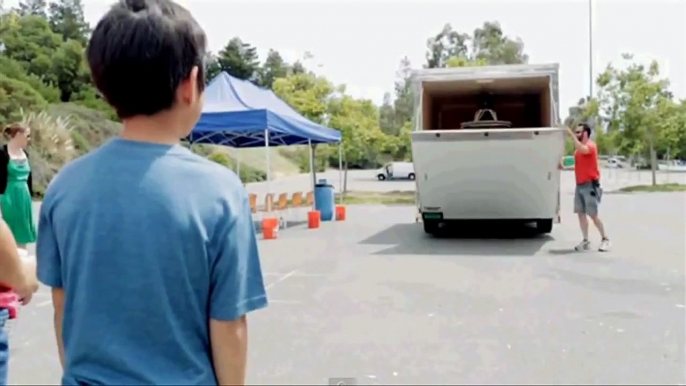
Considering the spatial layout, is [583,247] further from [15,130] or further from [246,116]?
[15,130]

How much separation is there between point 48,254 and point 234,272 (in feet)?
1.57

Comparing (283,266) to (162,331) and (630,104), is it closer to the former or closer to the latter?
(162,331)

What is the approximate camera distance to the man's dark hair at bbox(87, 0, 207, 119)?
5.42 feet

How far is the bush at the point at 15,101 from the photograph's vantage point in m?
35.0

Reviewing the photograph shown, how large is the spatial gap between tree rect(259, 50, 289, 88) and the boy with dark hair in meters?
88.7

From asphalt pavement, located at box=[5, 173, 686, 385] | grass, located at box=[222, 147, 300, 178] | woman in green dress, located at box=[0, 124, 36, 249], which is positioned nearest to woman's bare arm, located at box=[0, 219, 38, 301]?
asphalt pavement, located at box=[5, 173, 686, 385]

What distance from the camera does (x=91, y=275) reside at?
1.66 m

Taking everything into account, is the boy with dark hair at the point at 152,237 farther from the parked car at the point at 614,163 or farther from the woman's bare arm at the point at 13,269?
the parked car at the point at 614,163

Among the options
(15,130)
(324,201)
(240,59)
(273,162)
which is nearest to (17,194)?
(15,130)

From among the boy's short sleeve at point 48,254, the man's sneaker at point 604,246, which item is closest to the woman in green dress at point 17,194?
the boy's short sleeve at point 48,254

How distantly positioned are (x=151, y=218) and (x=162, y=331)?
24 centimetres

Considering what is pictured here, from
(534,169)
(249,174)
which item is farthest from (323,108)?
(534,169)

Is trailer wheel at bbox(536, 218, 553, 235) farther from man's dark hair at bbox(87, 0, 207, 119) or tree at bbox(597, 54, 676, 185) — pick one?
tree at bbox(597, 54, 676, 185)

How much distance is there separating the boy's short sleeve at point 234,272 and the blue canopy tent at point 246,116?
11.1 metres
